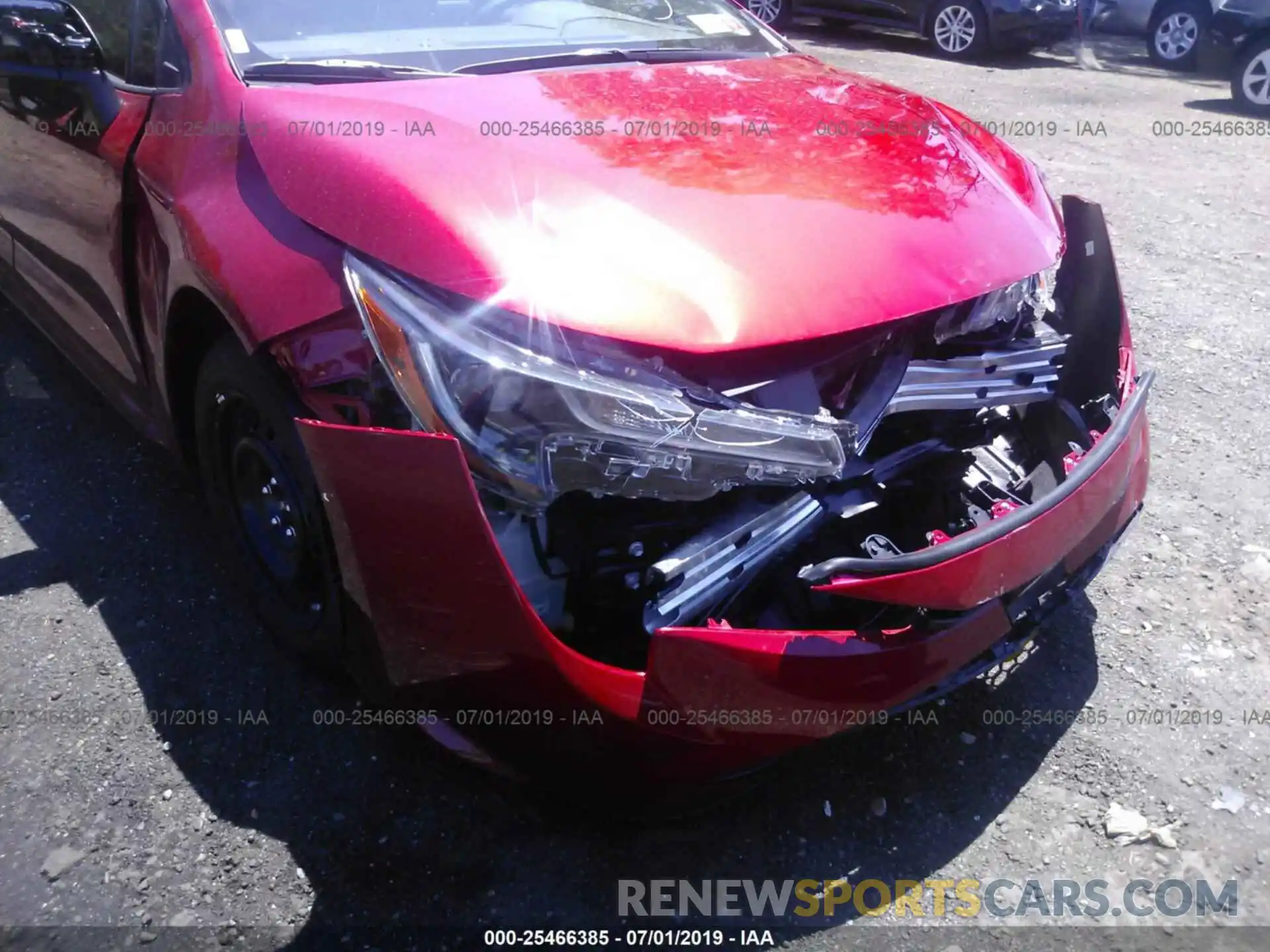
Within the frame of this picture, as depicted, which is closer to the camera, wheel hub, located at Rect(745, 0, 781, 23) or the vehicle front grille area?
the vehicle front grille area

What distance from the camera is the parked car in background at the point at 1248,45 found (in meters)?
9.20

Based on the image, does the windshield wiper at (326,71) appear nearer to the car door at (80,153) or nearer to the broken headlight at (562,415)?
the car door at (80,153)

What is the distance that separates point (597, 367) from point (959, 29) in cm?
1086

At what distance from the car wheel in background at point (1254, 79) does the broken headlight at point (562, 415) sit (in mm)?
9661

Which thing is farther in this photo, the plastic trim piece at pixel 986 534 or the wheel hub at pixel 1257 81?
the wheel hub at pixel 1257 81

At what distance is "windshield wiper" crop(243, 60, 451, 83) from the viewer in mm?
2471

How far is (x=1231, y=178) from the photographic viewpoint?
7.05 metres

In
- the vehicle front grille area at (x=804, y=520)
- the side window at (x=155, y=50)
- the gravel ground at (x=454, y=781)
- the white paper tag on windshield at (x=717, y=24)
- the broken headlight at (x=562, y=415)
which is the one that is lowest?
the gravel ground at (x=454, y=781)

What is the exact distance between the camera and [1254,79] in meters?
9.41

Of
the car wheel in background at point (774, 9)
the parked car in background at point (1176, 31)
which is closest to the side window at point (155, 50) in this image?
the car wheel in background at point (774, 9)

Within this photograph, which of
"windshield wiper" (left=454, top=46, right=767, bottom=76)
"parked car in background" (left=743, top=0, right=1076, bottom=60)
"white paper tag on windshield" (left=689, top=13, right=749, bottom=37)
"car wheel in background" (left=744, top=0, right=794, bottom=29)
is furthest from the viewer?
"car wheel in background" (left=744, top=0, right=794, bottom=29)

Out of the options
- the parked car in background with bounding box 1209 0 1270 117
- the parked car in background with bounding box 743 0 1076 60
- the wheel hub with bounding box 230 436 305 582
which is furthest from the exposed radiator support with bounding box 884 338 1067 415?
the parked car in background with bounding box 743 0 1076 60

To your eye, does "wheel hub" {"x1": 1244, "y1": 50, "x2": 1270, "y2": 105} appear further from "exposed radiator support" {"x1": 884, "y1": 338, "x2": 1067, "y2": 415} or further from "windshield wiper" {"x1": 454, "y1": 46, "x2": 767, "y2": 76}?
"exposed radiator support" {"x1": 884, "y1": 338, "x2": 1067, "y2": 415}

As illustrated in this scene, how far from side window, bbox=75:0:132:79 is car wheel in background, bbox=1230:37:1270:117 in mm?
9577
